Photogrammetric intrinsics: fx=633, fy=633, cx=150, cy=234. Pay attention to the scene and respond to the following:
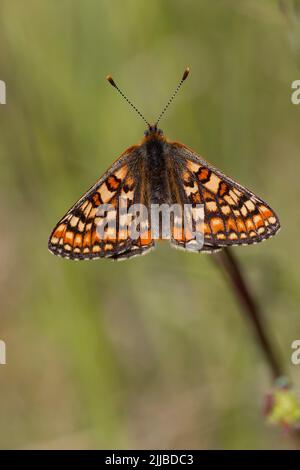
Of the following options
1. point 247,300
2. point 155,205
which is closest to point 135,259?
point 155,205

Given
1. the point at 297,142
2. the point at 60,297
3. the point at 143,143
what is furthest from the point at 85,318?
the point at 297,142

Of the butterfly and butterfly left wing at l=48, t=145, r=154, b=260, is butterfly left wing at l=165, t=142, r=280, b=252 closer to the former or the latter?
the butterfly

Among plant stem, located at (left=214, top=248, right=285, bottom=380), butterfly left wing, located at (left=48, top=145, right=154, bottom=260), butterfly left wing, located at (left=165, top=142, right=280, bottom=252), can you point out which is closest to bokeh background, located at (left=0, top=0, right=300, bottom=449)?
butterfly left wing, located at (left=165, top=142, right=280, bottom=252)

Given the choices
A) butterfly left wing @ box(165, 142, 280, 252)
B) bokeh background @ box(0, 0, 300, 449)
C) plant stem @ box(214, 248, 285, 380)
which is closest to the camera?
plant stem @ box(214, 248, 285, 380)

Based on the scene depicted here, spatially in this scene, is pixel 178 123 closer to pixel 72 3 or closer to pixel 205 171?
pixel 72 3

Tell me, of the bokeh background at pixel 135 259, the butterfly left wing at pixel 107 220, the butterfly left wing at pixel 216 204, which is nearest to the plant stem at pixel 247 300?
the butterfly left wing at pixel 216 204

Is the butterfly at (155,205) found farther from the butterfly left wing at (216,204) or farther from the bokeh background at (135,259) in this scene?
the bokeh background at (135,259)
